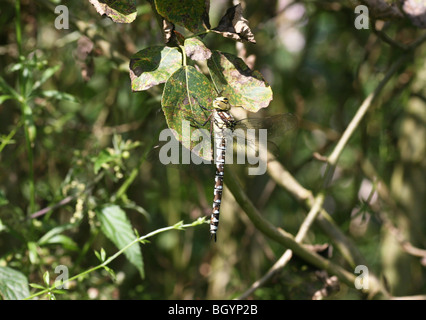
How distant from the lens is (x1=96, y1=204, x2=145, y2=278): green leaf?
1005 mm

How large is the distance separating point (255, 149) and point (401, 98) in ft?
3.00

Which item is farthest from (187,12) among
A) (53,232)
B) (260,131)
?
(53,232)

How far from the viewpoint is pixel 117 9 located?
0.70 metres

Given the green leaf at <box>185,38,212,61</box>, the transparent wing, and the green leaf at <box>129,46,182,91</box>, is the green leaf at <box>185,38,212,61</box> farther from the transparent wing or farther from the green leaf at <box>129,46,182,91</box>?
the transparent wing

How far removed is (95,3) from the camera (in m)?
0.68

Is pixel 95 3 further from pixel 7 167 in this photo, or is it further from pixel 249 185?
pixel 249 185

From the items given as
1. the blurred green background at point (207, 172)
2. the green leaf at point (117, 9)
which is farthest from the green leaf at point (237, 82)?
the blurred green background at point (207, 172)

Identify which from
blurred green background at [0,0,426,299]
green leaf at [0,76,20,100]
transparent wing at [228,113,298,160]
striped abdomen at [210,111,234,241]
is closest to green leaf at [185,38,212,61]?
striped abdomen at [210,111,234,241]

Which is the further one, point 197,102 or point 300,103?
point 300,103

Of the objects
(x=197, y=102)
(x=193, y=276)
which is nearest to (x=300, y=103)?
(x=193, y=276)

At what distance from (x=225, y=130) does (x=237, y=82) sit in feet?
0.56

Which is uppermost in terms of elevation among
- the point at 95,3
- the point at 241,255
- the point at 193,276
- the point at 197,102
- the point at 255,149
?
the point at 95,3

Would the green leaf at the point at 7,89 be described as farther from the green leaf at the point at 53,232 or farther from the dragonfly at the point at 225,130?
the dragonfly at the point at 225,130

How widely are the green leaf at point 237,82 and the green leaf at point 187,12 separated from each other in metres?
0.05
